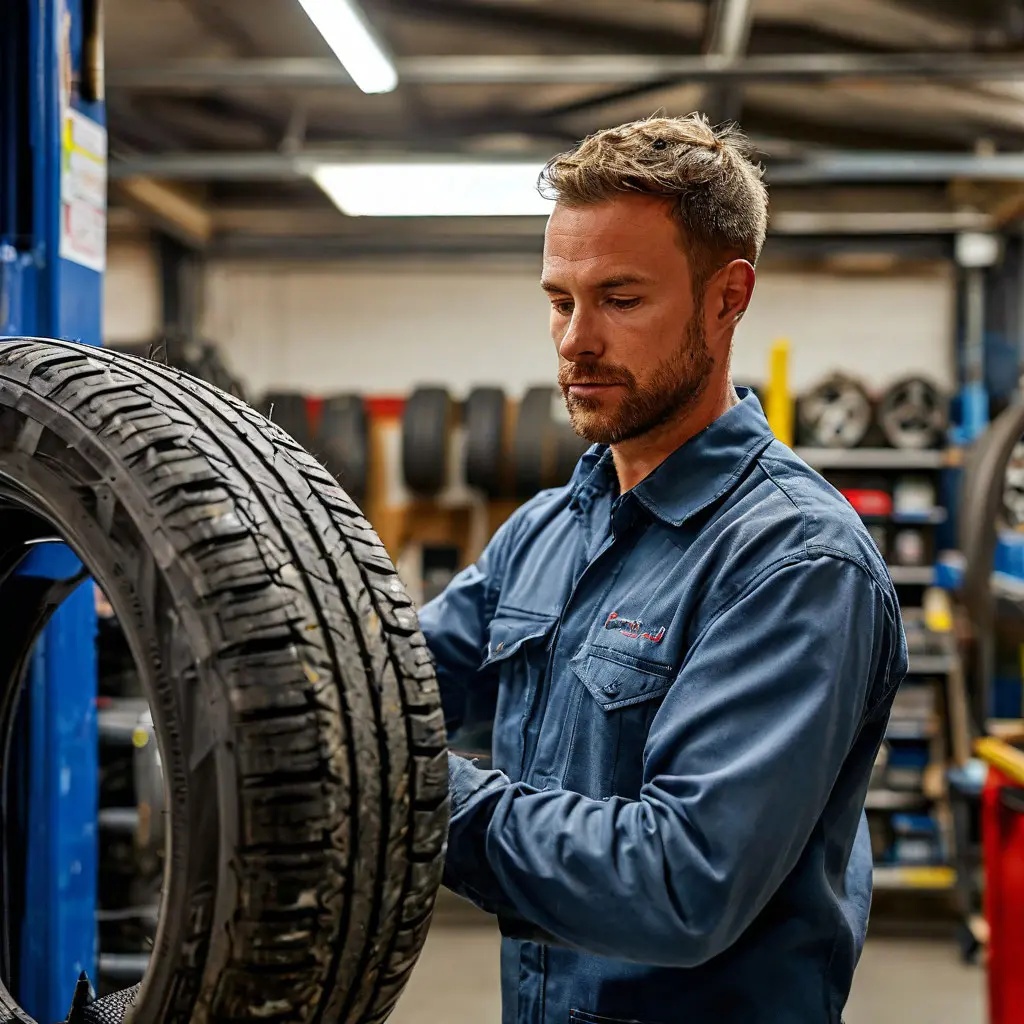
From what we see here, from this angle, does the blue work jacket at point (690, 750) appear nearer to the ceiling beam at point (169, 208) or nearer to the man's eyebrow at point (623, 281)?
the man's eyebrow at point (623, 281)

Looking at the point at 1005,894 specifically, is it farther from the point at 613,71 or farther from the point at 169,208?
the point at 169,208

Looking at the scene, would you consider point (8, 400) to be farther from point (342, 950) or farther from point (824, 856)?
point (824, 856)

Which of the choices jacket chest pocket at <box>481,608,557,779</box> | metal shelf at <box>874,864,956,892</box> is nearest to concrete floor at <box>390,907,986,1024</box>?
metal shelf at <box>874,864,956,892</box>

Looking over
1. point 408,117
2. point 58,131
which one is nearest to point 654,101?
point 408,117

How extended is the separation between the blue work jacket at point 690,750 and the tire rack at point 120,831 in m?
2.01

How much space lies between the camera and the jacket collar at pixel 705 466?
1311 mm

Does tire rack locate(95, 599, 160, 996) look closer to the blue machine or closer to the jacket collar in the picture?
the blue machine

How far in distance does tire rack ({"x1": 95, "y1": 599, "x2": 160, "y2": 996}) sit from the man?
6.63ft

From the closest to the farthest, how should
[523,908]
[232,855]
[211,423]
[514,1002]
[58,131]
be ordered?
[232,855] → [211,423] → [523,908] → [514,1002] → [58,131]

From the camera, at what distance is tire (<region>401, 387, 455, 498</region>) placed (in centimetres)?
596

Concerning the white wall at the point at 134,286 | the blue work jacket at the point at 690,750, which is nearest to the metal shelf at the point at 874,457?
the white wall at the point at 134,286

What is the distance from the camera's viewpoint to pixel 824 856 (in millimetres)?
1227

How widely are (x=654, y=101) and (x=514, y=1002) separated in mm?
4590

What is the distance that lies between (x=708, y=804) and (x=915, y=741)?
5.05 m
